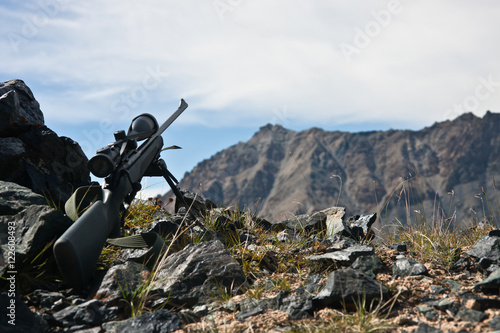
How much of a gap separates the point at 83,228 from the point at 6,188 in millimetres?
2160

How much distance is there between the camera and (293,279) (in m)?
5.28

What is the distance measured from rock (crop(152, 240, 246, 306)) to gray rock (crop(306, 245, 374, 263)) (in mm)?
1037

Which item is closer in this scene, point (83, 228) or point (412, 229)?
point (83, 228)

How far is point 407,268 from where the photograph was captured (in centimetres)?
518

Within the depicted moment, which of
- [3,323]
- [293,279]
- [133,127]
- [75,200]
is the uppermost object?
[133,127]

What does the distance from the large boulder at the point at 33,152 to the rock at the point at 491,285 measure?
21.0ft

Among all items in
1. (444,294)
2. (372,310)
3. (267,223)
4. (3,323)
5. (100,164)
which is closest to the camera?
(3,323)

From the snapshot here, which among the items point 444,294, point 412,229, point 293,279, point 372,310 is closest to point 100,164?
point 293,279

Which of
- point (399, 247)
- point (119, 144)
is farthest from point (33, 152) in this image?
point (399, 247)

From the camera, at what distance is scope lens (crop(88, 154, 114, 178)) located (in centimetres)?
546

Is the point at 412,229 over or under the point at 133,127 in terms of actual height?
under

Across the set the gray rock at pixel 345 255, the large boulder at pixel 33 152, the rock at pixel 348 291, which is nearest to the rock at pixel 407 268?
the gray rock at pixel 345 255

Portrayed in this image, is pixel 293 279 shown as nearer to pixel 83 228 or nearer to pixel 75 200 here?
pixel 83 228

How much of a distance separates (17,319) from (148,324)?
46.3 inches
